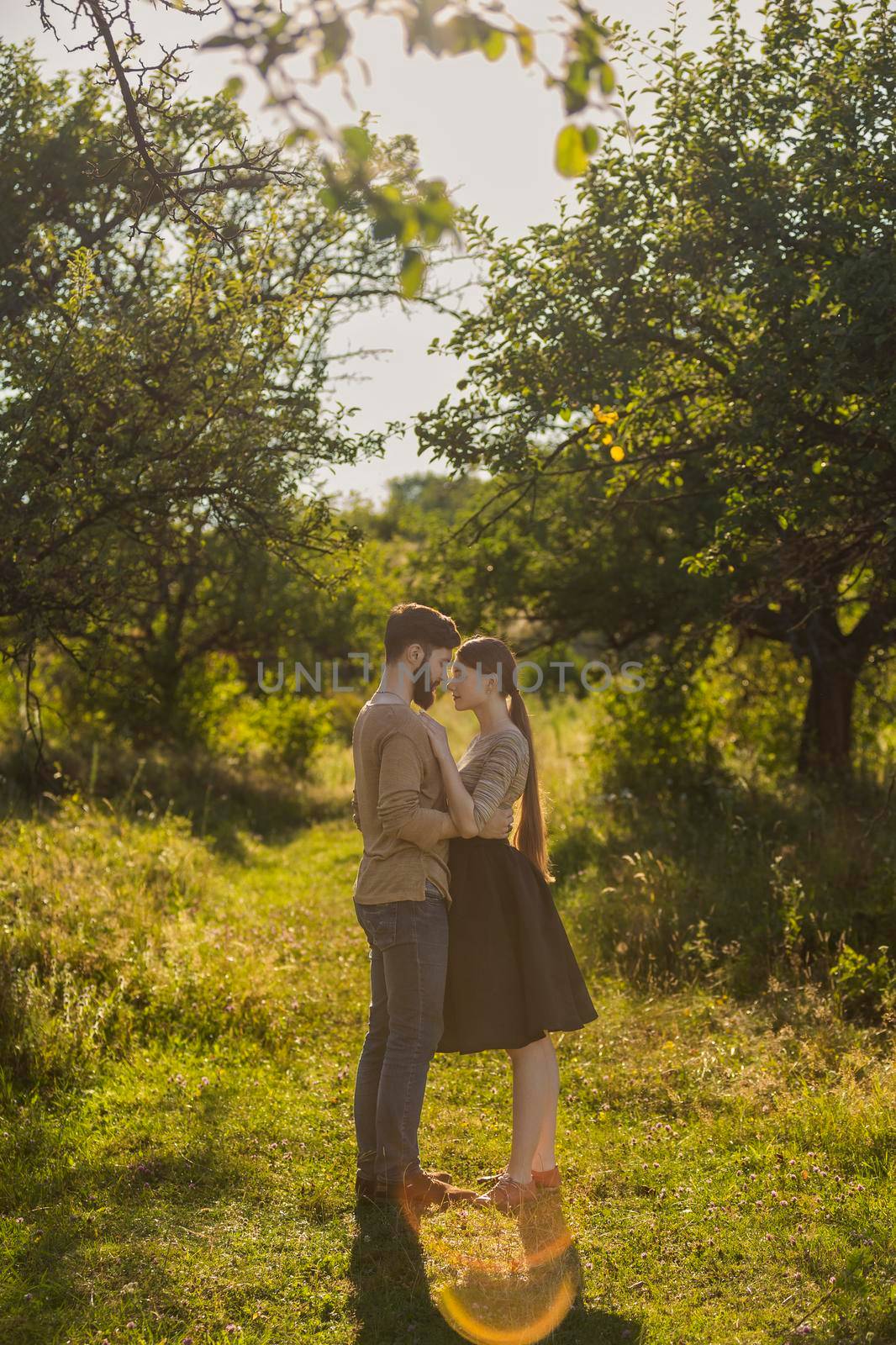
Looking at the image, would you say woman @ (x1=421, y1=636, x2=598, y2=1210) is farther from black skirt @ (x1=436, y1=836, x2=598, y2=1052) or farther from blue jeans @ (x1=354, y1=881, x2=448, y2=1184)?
blue jeans @ (x1=354, y1=881, x2=448, y2=1184)

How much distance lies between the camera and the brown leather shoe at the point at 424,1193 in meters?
4.38

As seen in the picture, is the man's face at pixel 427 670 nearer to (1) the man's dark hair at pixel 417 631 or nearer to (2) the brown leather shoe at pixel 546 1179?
(1) the man's dark hair at pixel 417 631

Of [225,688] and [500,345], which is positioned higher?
[500,345]

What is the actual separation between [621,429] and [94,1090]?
15.0ft

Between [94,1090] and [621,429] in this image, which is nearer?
[94,1090]

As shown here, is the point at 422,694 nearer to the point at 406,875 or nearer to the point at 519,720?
the point at 519,720

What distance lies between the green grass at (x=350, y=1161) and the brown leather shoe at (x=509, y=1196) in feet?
0.22

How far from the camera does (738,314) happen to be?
6801 millimetres

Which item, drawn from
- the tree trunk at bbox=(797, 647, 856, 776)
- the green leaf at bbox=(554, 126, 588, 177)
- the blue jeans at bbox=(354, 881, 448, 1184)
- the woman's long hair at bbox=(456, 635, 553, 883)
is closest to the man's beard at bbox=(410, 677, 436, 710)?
the woman's long hair at bbox=(456, 635, 553, 883)

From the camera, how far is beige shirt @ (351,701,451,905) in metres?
4.23

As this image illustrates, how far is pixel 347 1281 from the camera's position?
3.96 meters

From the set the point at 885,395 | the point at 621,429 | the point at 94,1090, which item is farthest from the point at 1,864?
the point at 885,395

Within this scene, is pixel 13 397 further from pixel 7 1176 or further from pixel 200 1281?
pixel 200 1281

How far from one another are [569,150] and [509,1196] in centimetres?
371
